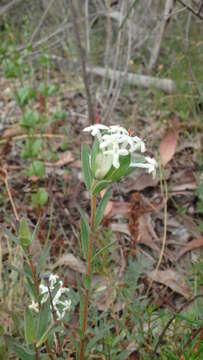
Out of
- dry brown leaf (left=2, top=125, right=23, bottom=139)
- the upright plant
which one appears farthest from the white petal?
dry brown leaf (left=2, top=125, right=23, bottom=139)

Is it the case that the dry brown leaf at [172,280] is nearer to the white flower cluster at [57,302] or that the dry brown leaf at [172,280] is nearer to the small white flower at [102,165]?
the white flower cluster at [57,302]

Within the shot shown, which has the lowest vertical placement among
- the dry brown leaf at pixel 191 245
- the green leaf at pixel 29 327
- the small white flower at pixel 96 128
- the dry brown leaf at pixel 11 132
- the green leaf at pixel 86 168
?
the dry brown leaf at pixel 191 245

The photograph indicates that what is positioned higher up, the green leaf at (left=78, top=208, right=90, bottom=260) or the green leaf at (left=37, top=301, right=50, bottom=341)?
the green leaf at (left=78, top=208, right=90, bottom=260)

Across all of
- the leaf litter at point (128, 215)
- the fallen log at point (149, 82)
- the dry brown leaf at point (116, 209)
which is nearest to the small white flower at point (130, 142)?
the leaf litter at point (128, 215)

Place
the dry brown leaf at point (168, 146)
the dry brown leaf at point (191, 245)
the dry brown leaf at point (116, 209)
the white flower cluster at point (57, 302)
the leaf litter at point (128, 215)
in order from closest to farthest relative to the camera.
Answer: the white flower cluster at point (57, 302)
the leaf litter at point (128, 215)
the dry brown leaf at point (191, 245)
the dry brown leaf at point (116, 209)
the dry brown leaf at point (168, 146)

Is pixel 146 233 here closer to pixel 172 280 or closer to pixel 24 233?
pixel 172 280

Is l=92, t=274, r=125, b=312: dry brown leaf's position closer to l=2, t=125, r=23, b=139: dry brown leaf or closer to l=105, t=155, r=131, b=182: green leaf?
l=105, t=155, r=131, b=182: green leaf

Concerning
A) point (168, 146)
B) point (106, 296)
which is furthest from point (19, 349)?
point (168, 146)
